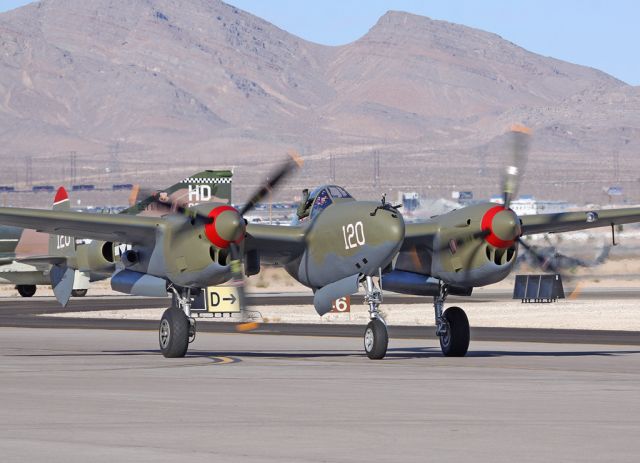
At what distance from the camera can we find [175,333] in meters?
33.3

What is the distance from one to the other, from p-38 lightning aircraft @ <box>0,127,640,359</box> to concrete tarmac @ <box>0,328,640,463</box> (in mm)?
1599

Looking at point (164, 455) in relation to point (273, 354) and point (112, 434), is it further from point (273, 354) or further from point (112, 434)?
point (273, 354)

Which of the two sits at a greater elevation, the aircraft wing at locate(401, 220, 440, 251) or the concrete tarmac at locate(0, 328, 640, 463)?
the aircraft wing at locate(401, 220, 440, 251)

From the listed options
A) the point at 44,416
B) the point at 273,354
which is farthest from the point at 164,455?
the point at 273,354

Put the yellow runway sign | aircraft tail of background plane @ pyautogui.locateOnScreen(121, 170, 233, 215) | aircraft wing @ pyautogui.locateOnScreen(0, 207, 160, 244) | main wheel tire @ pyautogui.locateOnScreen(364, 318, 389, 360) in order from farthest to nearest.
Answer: aircraft tail of background plane @ pyautogui.locateOnScreen(121, 170, 233, 215)
the yellow runway sign
aircraft wing @ pyautogui.locateOnScreen(0, 207, 160, 244)
main wheel tire @ pyautogui.locateOnScreen(364, 318, 389, 360)

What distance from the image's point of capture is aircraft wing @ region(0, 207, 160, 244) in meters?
33.0

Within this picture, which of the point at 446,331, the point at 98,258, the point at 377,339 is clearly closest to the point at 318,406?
the point at 377,339

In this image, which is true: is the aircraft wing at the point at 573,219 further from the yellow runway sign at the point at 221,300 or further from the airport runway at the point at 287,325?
the yellow runway sign at the point at 221,300

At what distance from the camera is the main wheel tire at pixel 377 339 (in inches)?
1278

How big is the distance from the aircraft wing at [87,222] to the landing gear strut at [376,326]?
17.4ft

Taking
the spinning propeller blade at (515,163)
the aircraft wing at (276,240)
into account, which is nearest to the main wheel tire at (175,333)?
the aircraft wing at (276,240)

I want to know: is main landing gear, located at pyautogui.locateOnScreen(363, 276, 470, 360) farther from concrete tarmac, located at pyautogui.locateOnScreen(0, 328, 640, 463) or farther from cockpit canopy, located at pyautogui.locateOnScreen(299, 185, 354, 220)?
cockpit canopy, located at pyautogui.locateOnScreen(299, 185, 354, 220)

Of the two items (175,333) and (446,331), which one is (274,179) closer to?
(175,333)

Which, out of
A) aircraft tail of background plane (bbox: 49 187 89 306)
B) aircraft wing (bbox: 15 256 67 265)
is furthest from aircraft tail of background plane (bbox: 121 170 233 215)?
aircraft wing (bbox: 15 256 67 265)
